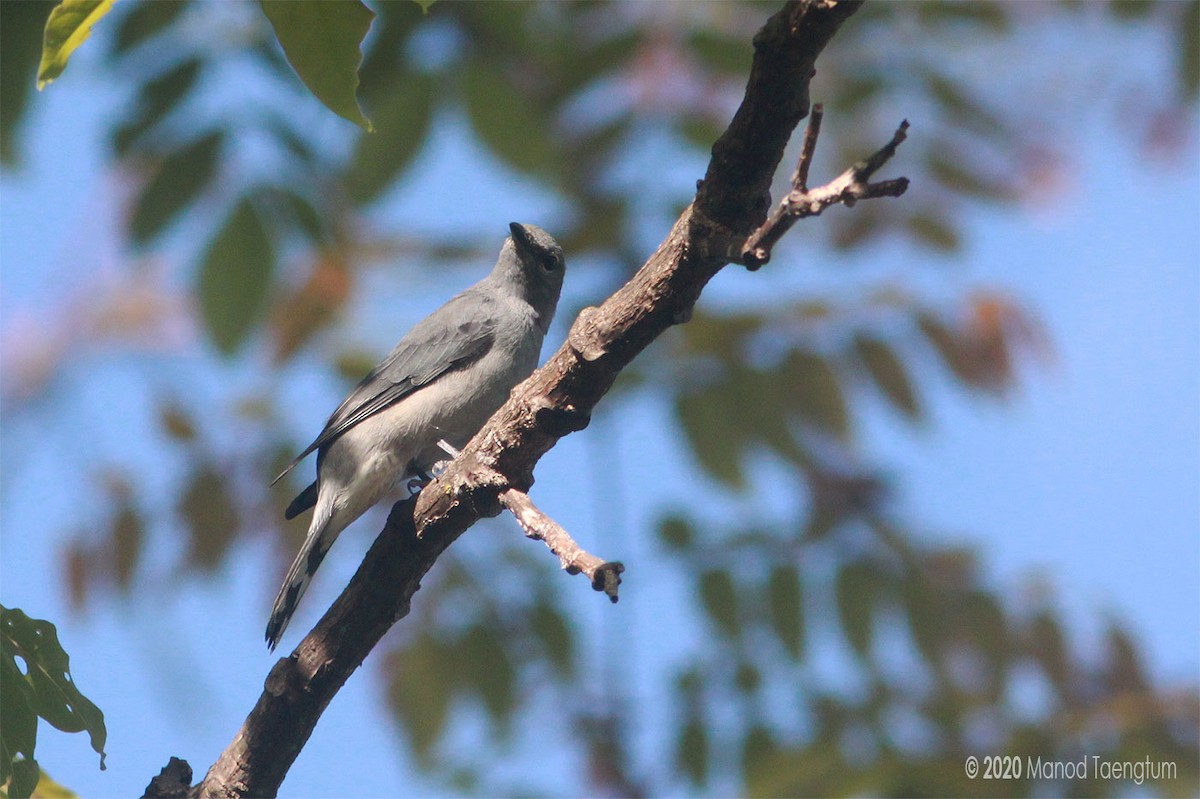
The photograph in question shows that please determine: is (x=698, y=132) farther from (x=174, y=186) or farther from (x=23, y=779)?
(x=23, y=779)

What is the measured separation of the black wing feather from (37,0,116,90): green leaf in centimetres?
302

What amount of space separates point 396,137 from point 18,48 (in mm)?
1683

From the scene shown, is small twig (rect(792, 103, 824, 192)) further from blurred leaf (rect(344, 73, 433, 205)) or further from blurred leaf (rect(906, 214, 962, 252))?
blurred leaf (rect(906, 214, 962, 252))

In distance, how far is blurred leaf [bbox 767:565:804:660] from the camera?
607cm

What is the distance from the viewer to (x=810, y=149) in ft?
7.98

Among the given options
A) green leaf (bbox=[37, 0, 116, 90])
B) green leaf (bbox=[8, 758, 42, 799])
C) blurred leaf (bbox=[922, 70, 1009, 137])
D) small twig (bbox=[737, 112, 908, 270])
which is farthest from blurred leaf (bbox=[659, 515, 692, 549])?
green leaf (bbox=[37, 0, 116, 90])

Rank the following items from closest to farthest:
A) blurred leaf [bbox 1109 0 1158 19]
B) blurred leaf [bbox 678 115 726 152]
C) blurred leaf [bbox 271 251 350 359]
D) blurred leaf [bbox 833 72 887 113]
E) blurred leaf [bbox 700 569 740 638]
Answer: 1. blurred leaf [bbox 1109 0 1158 19]
2. blurred leaf [bbox 678 115 726 152]
3. blurred leaf [bbox 833 72 887 113]
4. blurred leaf [bbox 700 569 740 638]
5. blurred leaf [bbox 271 251 350 359]

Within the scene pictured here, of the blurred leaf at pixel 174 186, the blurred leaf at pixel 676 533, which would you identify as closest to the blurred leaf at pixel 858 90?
the blurred leaf at pixel 676 533

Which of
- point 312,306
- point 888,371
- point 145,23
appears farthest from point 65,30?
point 888,371

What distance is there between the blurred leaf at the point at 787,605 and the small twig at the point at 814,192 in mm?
3763

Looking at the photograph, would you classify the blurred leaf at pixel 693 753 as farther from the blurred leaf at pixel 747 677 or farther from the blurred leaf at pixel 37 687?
the blurred leaf at pixel 37 687

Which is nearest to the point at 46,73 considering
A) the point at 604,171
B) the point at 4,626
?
the point at 4,626

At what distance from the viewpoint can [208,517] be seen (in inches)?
250

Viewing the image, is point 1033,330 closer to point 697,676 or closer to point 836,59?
point 836,59
